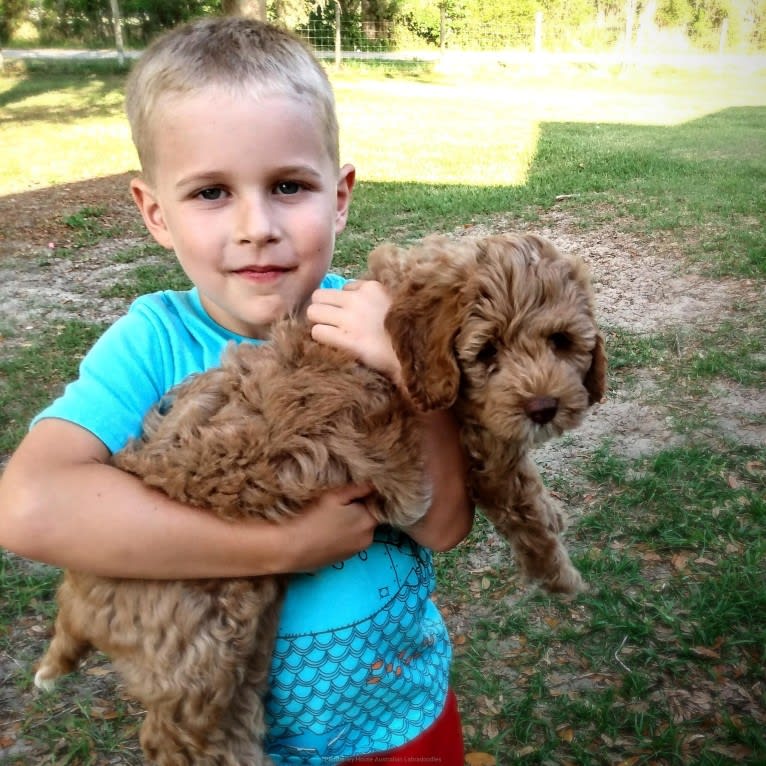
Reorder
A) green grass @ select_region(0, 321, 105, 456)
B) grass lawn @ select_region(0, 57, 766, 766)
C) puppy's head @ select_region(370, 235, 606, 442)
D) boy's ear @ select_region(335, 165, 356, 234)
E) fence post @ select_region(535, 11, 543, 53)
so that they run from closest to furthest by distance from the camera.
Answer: puppy's head @ select_region(370, 235, 606, 442) < boy's ear @ select_region(335, 165, 356, 234) < grass lawn @ select_region(0, 57, 766, 766) < green grass @ select_region(0, 321, 105, 456) < fence post @ select_region(535, 11, 543, 53)

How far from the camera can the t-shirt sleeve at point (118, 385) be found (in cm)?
198

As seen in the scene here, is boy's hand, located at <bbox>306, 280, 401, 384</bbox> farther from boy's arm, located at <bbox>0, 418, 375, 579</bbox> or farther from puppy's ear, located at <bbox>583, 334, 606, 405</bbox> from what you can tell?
puppy's ear, located at <bbox>583, 334, 606, 405</bbox>

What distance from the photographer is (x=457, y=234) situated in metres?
9.76

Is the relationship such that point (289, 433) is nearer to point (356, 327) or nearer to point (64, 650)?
point (356, 327)

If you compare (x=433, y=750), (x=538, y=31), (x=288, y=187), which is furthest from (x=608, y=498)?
(x=538, y=31)

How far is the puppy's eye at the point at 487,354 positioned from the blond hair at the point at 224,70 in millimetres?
812

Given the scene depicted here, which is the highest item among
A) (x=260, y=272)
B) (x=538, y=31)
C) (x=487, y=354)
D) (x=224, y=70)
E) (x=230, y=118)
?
(x=538, y=31)

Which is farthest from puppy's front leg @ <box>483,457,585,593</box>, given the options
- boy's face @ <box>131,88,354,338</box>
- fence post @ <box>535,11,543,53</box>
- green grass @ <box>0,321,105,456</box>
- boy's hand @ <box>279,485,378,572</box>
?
fence post @ <box>535,11,543,53</box>

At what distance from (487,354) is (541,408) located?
8.5 inches

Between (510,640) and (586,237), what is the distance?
7169mm

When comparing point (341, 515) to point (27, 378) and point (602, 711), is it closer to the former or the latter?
point (602, 711)

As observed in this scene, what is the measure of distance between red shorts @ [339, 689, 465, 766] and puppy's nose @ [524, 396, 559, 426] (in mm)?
1066

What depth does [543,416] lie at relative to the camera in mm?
1975

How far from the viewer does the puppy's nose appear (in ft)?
6.35
